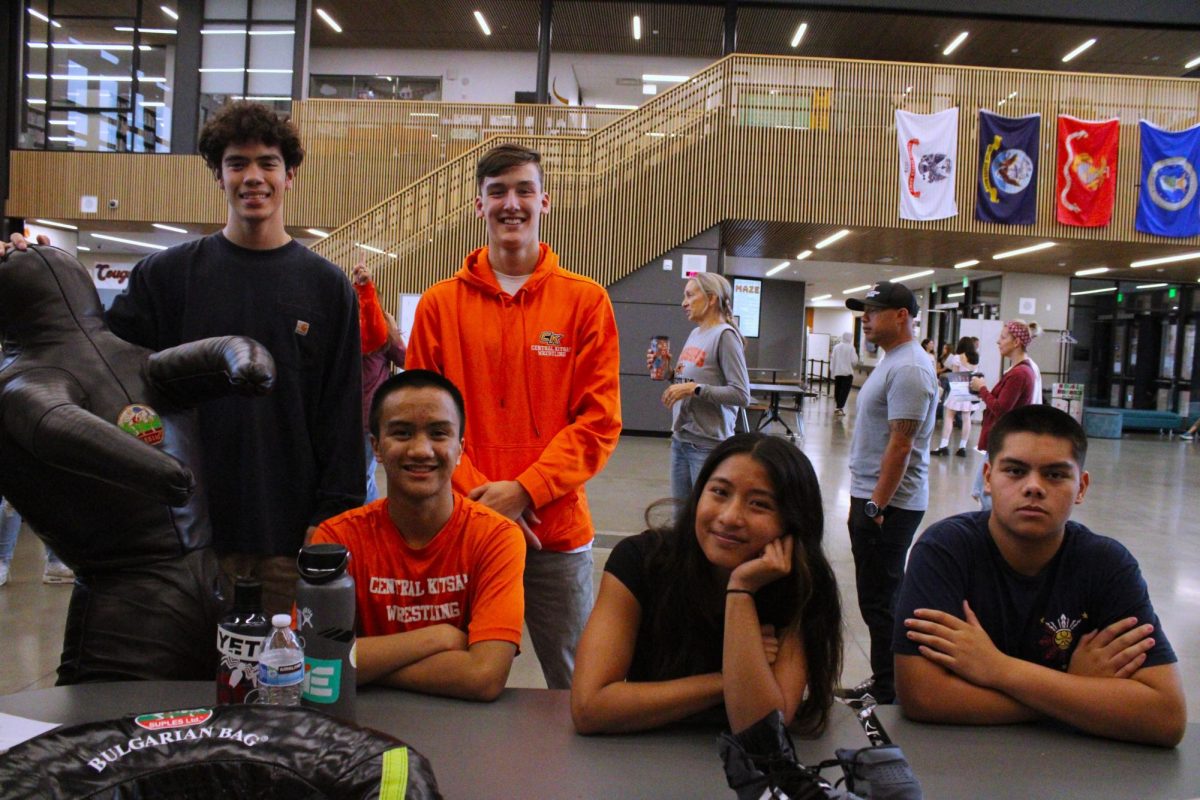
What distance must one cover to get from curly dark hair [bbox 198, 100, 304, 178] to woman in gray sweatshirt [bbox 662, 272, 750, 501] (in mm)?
2753

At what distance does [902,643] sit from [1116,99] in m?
14.5

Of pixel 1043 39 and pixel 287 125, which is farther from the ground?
pixel 1043 39

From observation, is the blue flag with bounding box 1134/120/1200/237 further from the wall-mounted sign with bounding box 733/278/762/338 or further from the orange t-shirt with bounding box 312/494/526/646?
the orange t-shirt with bounding box 312/494/526/646

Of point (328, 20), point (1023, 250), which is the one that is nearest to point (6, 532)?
point (1023, 250)

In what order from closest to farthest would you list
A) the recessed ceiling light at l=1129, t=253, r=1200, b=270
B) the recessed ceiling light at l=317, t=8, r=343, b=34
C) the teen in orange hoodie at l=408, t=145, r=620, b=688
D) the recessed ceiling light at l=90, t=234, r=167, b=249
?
1. the teen in orange hoodie at l=408, t=145, r=620, b=688
2. the recessed ceiling light at l=1129, t=253, r=1200, b=270
3. the recessed ceiling light at l=317, t=8, r=343, b=34
4. the recessed ceiling light at l=90, t=234, r=167, b=249

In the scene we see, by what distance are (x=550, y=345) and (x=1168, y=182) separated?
46.9 feet

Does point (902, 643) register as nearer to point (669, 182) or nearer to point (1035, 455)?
point (1035, 455)

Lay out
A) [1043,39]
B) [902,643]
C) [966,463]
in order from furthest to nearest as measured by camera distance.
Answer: [1043,39], [966,463], [902,643]

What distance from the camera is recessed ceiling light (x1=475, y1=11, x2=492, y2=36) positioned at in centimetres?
1759

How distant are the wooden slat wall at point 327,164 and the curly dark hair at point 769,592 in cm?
1353

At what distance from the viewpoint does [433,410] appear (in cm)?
199

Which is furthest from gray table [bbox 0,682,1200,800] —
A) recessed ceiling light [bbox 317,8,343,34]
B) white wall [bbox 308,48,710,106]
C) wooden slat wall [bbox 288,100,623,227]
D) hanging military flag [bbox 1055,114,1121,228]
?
white wall [bbox 308,48,710,106]

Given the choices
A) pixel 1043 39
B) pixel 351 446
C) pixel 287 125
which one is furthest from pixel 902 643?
pixel 1043 39

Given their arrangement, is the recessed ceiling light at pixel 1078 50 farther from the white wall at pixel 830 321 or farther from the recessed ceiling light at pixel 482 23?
the white wall at pixel 830 321
